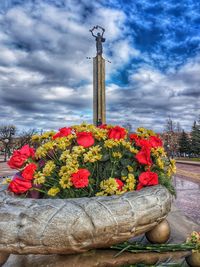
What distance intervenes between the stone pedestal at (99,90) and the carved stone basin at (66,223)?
823cm

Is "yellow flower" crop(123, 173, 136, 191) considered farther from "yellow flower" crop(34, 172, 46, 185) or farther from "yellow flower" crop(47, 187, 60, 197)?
"yellow flower" crop(34, 172, 46, 185)

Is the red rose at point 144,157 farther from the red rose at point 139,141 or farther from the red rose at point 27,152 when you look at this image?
the red rose at point 27,152

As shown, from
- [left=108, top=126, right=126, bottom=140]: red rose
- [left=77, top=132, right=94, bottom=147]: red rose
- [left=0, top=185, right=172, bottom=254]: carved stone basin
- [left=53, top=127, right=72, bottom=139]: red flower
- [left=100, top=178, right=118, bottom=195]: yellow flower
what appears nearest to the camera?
[left=0, top=185, right=172, bottom=254]: carved stone basin

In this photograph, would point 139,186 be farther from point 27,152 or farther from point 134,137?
point 27,152

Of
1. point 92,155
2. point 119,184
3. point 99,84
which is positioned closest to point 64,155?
point 92,155

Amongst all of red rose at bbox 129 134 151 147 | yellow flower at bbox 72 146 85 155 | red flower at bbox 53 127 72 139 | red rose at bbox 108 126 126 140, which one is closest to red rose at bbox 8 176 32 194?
yellow flower at bbox 72 146 85 155

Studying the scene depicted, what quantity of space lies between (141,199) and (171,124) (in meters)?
58.0

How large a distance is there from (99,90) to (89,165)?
8.22 metres

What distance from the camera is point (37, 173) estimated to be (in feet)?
6.95

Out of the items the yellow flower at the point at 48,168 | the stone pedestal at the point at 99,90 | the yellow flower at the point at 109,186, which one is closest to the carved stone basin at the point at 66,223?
the yellow flower at the point at 109,186

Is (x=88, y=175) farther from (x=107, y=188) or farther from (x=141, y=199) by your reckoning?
(x=141, y=199)

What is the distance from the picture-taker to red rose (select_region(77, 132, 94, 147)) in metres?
2.22

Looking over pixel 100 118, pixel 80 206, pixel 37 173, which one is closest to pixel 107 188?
pixel 80 206

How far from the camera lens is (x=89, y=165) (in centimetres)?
214
